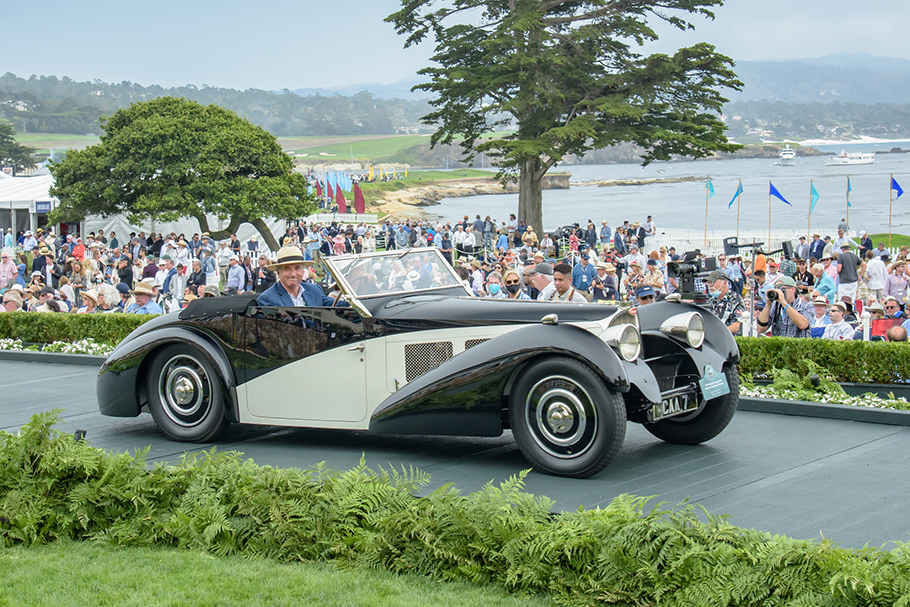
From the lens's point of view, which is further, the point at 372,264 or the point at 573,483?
the point at 372,264

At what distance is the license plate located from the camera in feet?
20.8

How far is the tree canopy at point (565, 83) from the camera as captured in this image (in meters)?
41.8

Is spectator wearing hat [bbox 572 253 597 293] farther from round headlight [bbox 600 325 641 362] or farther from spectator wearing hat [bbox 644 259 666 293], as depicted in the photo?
round headlight [bbox 600 325 641 362]

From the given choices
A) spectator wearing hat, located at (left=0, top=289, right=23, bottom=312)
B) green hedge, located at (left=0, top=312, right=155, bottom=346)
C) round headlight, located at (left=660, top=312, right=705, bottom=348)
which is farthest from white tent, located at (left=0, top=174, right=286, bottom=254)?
round headlight, located at (left=660, top=312, right=705, bottom=348)

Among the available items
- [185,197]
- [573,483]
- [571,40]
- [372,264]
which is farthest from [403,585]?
[571,40]

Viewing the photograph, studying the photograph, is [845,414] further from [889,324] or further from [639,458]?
[889,324]

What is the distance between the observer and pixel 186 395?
771 centimetres

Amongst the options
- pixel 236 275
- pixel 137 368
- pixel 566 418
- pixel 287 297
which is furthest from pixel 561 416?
pixel 236 275

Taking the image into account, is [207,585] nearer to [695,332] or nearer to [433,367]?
[433,367]

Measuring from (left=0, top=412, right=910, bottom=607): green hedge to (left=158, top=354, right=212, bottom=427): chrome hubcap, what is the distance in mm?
1813

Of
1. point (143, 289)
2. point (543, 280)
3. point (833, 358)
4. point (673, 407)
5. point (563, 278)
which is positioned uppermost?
point (563, 278)

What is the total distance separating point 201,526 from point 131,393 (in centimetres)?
311

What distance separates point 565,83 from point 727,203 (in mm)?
92392

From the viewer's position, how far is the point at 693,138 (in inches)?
1647
